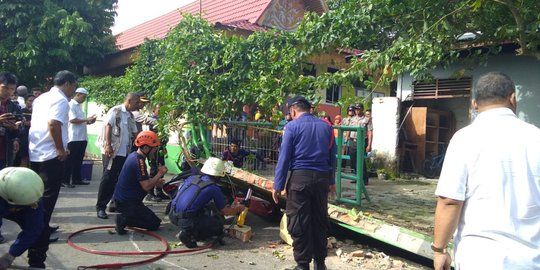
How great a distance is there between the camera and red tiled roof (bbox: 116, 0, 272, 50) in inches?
551

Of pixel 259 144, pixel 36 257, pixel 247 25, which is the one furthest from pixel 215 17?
pixel 36 257

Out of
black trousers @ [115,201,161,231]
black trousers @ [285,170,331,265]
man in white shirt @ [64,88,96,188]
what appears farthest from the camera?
man in white shirt @ [64,88,96,188]

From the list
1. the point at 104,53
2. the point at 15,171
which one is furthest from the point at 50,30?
the point at 15,171

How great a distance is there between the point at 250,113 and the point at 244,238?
2740 millimetres

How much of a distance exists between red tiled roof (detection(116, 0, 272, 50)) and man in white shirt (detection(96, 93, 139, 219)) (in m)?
4.79

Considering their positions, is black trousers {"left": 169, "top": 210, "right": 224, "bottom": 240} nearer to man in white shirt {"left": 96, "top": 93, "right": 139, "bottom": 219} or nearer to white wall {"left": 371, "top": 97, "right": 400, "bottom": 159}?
man in white shirt {"left": 96, "top": 93, "right": 139, "bottom": 219}

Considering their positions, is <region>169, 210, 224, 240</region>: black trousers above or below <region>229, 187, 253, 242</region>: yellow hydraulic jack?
above

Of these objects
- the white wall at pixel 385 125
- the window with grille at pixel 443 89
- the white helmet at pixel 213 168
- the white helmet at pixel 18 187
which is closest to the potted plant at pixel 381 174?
the white wall at pixel 385 125

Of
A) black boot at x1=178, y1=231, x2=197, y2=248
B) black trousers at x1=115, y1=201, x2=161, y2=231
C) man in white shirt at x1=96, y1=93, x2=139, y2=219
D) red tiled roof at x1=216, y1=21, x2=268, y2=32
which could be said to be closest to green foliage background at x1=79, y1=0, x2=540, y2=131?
man in white shirt at x1=96, y1=93, x2=139, y2=219

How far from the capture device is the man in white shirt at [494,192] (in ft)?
7.30

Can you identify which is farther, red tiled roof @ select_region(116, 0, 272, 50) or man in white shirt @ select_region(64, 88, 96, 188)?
red tiled roof @ select_region(116, 0, 272, 50)

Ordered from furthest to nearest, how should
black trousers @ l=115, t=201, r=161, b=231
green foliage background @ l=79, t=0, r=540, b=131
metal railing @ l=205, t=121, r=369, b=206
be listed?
metal railing @ l=205, t=121, r=369, b=206 < black trousers @ l=115, t=201, r=161, b=231 < green foliage background @ l=79, t=0, r=540, b=131

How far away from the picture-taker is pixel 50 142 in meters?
4.88

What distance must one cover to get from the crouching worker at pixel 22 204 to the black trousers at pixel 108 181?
2.81 metres
